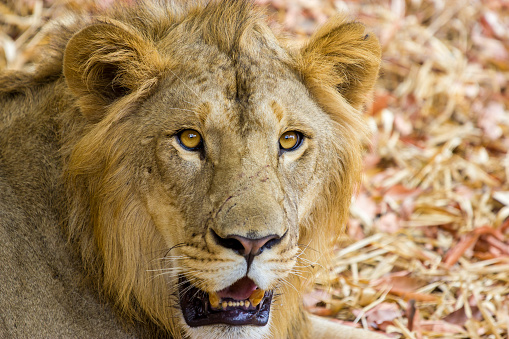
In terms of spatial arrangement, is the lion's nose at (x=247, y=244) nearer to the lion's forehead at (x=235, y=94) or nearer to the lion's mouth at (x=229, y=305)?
the lion's mouth at (x=229, y=305)

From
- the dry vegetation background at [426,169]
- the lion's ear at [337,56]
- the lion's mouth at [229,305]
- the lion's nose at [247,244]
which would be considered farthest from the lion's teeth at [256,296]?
the lion's ear at [337,56]

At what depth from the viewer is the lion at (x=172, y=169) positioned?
2.71 meters

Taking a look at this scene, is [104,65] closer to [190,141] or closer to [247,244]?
[190,141]

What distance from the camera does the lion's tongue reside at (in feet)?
8.88

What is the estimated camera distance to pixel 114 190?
290 cm

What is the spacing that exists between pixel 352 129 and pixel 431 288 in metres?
1.66

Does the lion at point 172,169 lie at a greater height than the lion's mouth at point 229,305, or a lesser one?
greater

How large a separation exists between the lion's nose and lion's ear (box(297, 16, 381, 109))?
0.92 meters

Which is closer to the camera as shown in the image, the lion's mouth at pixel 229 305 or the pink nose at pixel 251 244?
the pink nose at pixel 251 244

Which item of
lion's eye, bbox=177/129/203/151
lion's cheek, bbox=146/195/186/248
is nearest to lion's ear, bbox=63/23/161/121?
lion's eye, bbox=177/129/203/151

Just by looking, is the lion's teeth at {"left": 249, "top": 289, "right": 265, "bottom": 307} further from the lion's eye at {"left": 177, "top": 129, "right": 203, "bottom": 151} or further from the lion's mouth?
the lion's eye at {"left": 177, "top": 129, "right": 203, "bottom": 151}

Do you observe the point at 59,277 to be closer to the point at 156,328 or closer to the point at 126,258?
the point at 126,258

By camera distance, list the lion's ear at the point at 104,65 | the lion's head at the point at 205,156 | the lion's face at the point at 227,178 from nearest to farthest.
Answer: the lion's face at the point at 227,178, the lion's head at the point at 205,156, the lion's ear at the point at 104,65

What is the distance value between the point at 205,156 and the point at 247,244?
52cm
